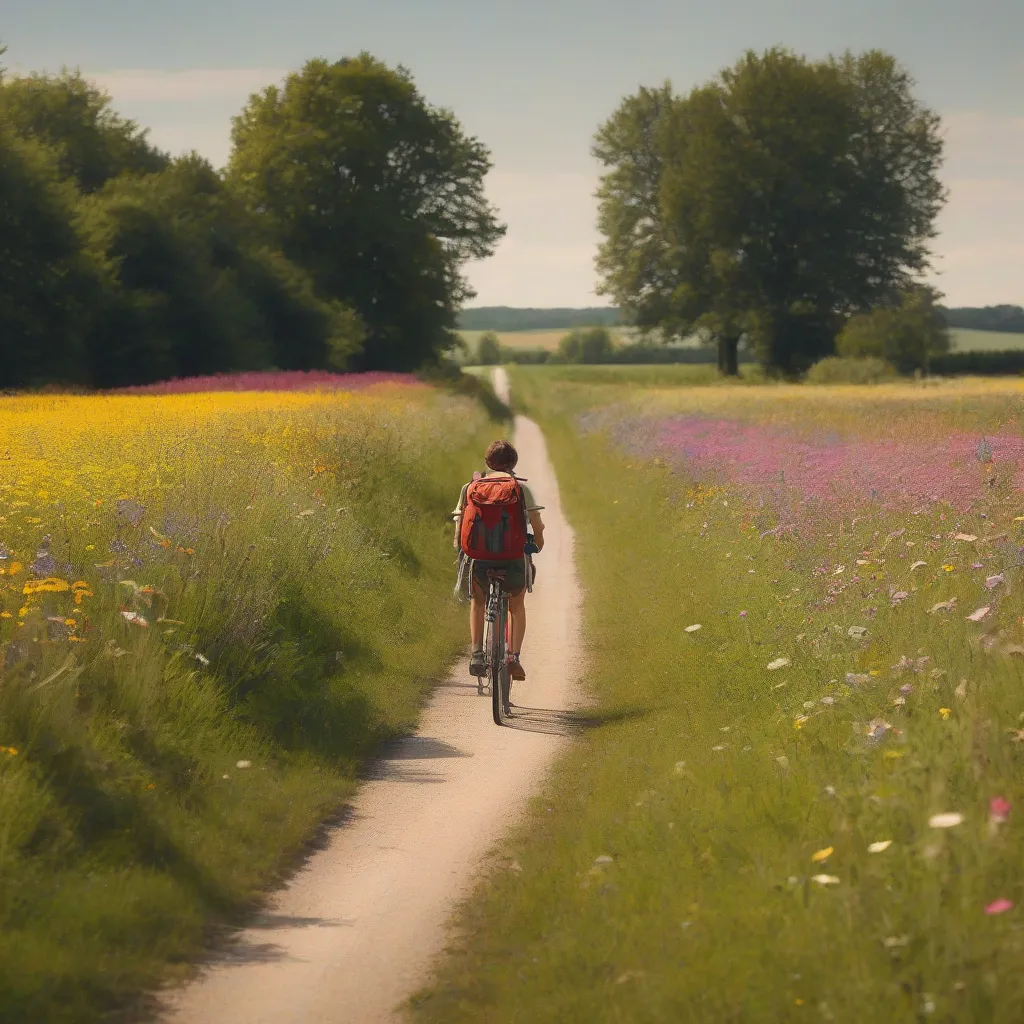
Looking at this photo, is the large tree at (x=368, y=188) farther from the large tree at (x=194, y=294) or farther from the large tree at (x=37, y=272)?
the large tree at (x=37, y=272)

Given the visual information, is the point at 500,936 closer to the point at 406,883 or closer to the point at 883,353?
the point at 406,883

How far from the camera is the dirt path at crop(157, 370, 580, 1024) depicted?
5.80 m

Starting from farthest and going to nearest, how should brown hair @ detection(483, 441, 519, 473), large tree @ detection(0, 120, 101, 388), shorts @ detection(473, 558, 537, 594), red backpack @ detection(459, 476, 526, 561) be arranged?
1. large tree @ detection(0, 120, 101, 388)
2. shorts @ detection(473, 558, 537, 594)
3. brown hair @ detection(483, 441, 519, 473)
4. red backpack @ detection(459, 476, 526, 561)

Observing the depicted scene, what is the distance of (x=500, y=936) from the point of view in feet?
21.5

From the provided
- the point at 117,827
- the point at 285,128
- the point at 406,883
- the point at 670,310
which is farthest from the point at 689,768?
the point at 670,310

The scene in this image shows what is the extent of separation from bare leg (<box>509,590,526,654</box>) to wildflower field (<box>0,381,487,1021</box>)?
1.08 m

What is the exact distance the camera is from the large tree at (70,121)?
53.5 meters

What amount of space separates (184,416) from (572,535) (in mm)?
7039

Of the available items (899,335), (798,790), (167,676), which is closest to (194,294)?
(899,335)

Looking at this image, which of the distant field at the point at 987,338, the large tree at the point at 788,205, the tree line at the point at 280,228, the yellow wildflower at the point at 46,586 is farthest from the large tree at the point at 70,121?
the distant field at the point at 987,338

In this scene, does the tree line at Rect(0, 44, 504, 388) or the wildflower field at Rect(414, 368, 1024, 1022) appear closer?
the wildflower field at Rect(414, 368, 1024, 1022)

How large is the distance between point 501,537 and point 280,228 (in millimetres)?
50936

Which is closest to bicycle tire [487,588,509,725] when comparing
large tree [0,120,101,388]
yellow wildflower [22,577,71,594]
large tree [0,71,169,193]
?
yellow wildflower [22,577,71,594]

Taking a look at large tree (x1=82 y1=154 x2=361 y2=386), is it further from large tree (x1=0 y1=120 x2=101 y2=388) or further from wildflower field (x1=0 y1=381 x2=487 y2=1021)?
wildflower field (x1=0 y1=381 x2=487 y2=1021)
